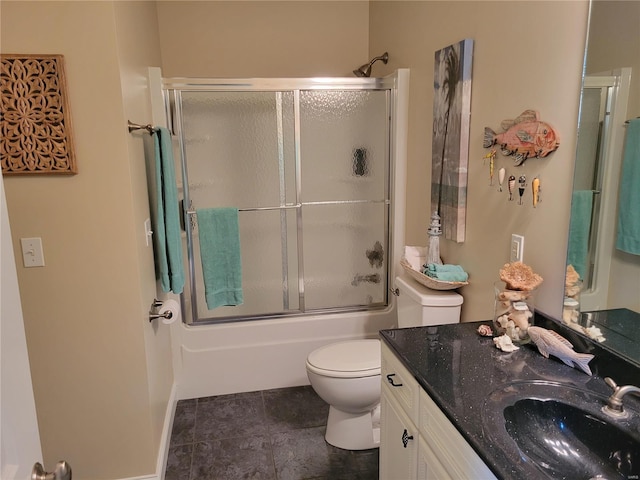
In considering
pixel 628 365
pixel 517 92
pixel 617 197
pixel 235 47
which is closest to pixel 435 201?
pixel 517 92

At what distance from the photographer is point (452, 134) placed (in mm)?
2109

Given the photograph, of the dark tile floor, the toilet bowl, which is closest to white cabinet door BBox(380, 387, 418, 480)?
the toilet bowl

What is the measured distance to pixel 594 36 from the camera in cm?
136

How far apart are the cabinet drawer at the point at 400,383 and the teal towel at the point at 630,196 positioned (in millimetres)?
724

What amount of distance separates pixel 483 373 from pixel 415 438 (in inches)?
11.3

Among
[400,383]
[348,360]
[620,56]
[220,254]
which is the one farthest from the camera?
[220,254]

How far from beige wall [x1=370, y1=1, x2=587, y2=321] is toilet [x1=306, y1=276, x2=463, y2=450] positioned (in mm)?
159

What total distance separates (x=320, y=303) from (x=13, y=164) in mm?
1917

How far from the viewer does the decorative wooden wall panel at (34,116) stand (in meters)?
1.63

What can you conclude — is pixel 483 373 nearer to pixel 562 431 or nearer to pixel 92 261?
pixel 562 431

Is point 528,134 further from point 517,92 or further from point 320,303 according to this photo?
point 320,303

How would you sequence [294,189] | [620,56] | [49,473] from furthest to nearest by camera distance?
[294,189] → [620,56] → [49,473]

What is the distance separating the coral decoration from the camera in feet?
5.18

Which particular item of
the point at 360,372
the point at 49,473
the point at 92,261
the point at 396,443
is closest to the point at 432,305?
the point at 360,372
